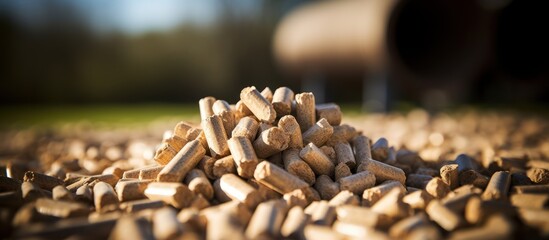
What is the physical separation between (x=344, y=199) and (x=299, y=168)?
364mm

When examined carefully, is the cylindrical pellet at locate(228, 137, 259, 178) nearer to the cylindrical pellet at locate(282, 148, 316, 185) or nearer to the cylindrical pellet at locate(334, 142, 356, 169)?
the cylindrical pellet at locate(282, 148, 316, 185)

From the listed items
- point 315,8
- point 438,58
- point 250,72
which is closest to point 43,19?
point 250,72

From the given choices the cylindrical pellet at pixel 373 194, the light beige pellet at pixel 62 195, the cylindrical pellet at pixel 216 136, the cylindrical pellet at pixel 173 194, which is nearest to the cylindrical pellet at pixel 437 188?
the cylindrical pellet at pixel 373 194

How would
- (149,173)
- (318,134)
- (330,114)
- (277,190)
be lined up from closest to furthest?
1. (277,190)
2. (149,173)
3. (318,134)
4. (330,114)

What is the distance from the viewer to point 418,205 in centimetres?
233

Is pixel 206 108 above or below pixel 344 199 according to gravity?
above

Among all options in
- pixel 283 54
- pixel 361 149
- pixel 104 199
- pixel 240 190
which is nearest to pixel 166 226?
pixel 240 190

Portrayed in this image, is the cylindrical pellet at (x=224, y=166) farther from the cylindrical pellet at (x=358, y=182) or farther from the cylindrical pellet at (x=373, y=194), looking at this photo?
the cylindrical pellet at (x=373, y=194)

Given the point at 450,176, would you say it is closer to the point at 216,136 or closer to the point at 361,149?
the point at 361,149

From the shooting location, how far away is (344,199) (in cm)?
238

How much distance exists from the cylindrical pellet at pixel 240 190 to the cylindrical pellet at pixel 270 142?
271 millimetres

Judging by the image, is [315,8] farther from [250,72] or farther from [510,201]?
[510,201]

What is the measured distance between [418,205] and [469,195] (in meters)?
0.27

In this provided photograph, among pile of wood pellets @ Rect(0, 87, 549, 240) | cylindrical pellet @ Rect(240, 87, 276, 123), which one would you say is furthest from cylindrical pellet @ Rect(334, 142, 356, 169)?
cylindrical pellet @ Rect(240, 87, 276, 123)
